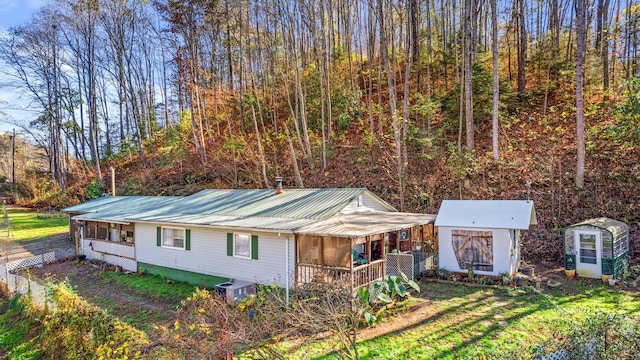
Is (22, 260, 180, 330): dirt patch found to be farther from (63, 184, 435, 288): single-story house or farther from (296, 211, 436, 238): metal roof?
(296, 211, 436, 238): metal roof

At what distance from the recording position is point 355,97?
1035 inches

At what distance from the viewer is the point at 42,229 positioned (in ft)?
82.7

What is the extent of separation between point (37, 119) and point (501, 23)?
4148 centimetres

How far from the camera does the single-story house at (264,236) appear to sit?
10.7m

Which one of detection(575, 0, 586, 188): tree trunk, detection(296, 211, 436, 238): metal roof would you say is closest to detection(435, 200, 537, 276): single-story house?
detection(296, 211, 436, 238): metal roof

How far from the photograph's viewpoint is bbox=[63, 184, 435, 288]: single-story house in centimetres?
1068

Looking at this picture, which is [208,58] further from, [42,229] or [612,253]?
[612,253]

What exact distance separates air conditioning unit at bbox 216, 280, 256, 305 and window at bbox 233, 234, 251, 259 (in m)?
0.93

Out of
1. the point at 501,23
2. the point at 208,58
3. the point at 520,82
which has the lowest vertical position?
the point at 520,82

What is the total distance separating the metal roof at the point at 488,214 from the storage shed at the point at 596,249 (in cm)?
153

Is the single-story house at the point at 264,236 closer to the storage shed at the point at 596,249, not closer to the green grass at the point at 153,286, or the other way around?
the green grass at the point at 153,286

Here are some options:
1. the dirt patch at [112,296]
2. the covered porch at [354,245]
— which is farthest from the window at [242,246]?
the dirt patch at [112,296]

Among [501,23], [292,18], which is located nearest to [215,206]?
[292,18]

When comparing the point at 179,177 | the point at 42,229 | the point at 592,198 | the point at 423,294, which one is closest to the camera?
the point at 423,294
